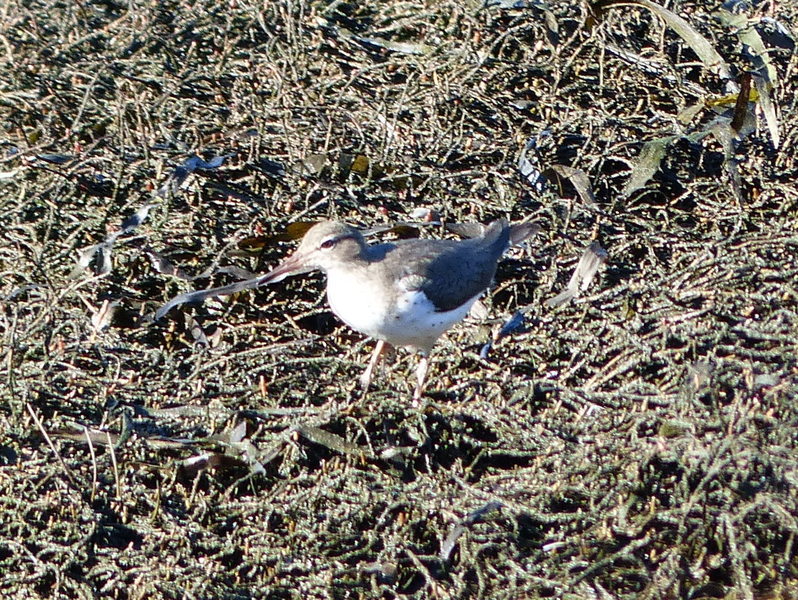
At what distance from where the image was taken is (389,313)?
14.0 feet

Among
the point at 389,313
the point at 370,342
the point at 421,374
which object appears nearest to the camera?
the point at 389,313

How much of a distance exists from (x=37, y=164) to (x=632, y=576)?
3.23m

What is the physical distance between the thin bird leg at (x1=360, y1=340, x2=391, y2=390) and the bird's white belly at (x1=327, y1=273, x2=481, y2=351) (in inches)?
4.4

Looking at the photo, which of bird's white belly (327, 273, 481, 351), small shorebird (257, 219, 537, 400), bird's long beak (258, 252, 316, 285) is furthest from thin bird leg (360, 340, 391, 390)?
bird's long beak (258, 252, 316, 285)

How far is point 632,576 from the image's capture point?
11.2ft

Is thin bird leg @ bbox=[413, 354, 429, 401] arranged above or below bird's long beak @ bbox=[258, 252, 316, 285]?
below

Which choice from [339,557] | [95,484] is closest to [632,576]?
[339,557]

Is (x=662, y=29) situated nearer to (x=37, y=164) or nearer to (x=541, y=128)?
(x=541, y=128)

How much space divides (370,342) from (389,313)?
529 millimetres

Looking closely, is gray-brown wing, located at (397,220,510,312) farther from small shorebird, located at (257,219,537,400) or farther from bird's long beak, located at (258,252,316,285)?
bird's long beak, located at (258,252,316,285)

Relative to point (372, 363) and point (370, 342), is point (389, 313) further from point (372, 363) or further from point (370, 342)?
point (370, 342)

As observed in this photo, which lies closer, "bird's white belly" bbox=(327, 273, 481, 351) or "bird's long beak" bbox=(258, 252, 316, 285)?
"bird's white belly" bbox=(327, 273, 481, 351)

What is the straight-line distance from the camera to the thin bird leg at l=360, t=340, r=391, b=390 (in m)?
4.32

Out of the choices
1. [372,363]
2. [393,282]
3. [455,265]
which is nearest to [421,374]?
[372,363]
